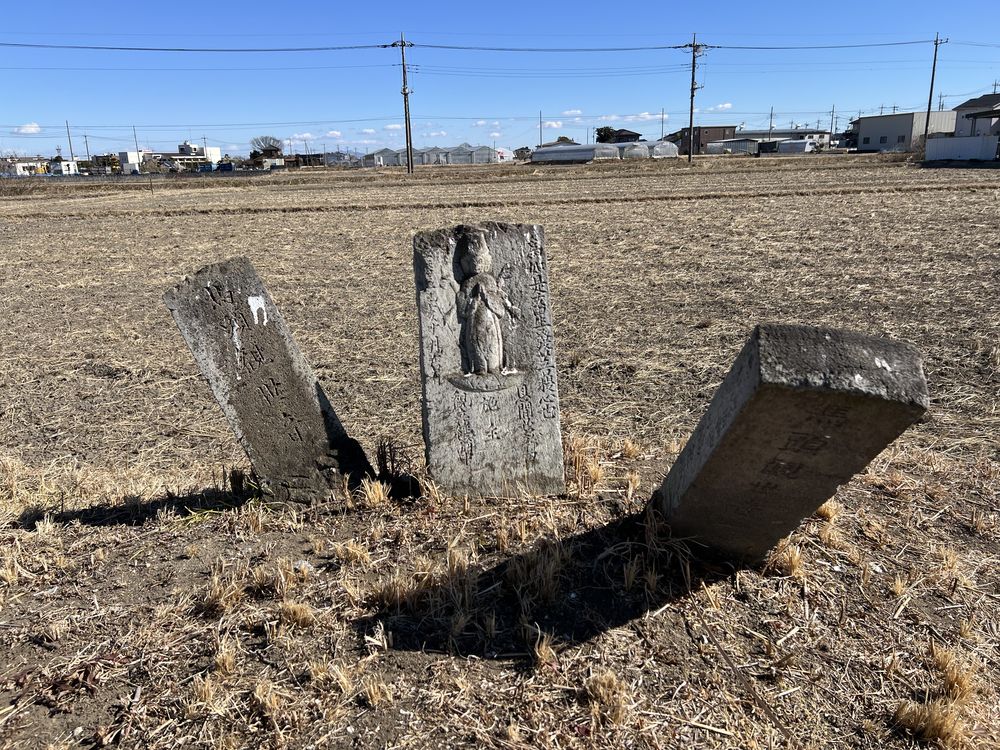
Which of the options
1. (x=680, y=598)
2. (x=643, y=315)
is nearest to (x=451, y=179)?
(x=643, y=315)

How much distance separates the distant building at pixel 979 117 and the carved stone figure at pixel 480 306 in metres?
52.2

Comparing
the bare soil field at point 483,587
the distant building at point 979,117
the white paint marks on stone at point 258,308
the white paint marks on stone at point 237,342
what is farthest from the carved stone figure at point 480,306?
the distant building at point 979,117

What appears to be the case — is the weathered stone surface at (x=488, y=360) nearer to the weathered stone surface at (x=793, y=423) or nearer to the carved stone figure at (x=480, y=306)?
the carved stone figure at (x=480, y=306)

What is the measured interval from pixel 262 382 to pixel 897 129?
78.8 meters

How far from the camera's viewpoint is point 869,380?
2.36 meters

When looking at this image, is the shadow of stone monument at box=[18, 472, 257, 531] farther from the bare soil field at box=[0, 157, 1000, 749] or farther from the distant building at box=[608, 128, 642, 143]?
the distant building at box=[608, 128, 642, 143]

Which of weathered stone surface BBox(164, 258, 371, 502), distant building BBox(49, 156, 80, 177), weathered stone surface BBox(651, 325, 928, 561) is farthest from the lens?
distant building BBox(49, 156, 80, 177)

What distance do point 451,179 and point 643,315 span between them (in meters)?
33.1

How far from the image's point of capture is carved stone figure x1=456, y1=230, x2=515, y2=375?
400 cm

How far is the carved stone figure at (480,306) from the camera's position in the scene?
4.00 m

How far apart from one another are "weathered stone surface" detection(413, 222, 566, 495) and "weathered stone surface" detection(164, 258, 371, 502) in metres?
0.70

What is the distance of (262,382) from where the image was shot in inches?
162

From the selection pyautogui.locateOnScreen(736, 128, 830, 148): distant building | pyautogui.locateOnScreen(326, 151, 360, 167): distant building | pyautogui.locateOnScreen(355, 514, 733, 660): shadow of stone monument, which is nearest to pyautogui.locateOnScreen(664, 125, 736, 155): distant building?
pyautogui.locateOnScreen(736, 128, 830, 148): distant building

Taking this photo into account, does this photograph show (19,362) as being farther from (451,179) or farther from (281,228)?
(451,179)
